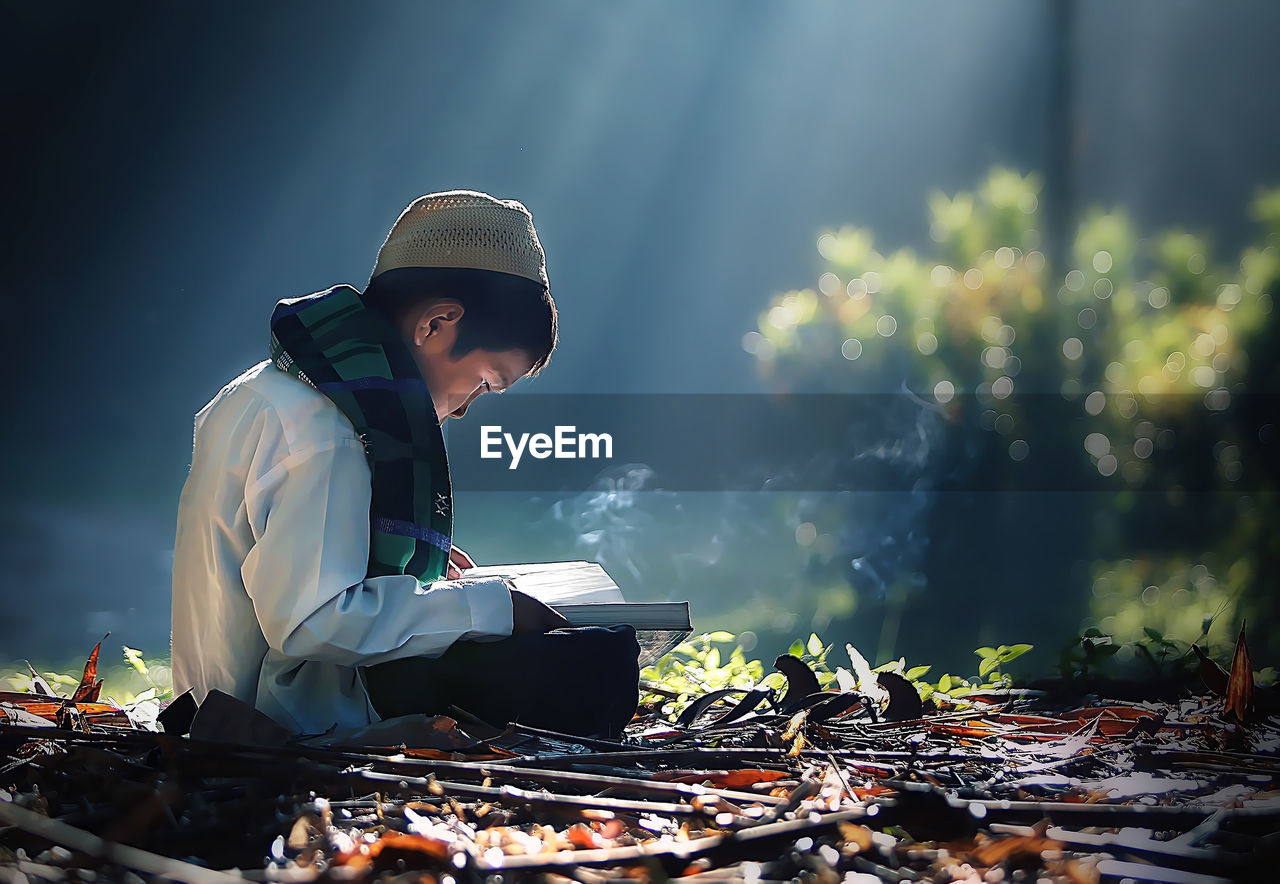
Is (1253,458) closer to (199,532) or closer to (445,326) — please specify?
(445,326)

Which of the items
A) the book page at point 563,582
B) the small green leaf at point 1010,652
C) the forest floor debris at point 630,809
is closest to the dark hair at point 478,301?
the book page at point 563,582

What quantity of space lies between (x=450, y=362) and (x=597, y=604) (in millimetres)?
563

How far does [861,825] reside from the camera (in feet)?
2.94

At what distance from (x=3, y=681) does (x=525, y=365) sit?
1.94 meters

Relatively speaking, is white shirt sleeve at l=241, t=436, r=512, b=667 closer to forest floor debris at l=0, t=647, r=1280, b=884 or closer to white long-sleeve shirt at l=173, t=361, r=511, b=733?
white long-sleeve shirt at l=173, t=361, r=511, b=733

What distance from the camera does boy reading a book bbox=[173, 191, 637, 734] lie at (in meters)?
1.48

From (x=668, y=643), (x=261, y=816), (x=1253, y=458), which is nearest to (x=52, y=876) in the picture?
(x=261, y=816)

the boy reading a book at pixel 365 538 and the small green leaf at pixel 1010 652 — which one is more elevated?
the boy reading a book at pixel 365 538

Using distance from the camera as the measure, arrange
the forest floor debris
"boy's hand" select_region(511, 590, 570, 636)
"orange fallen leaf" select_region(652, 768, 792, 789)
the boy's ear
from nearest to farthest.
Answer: the forest floor debris < "orange fallen leaf" select_region(652, 768, 792, 789) < "boy's hand" select_region(511, 590, 570, 636) < the boy's ear

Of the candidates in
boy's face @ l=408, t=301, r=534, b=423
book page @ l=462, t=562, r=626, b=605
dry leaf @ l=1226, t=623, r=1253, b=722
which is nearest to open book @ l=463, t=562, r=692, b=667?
book page @ l=462, t=562, r=626, b=605

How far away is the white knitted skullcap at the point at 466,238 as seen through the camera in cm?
180

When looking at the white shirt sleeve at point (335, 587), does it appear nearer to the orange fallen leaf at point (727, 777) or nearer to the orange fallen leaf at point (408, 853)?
the orange fallen leaf at point (727, 777)

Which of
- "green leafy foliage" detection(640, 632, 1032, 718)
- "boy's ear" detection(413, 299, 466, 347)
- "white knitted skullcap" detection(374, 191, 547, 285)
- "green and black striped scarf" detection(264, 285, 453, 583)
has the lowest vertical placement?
"green leafy foliage" detection(640, 632, 1032, 718)

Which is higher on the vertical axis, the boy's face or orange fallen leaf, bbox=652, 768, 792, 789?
the boy's face
